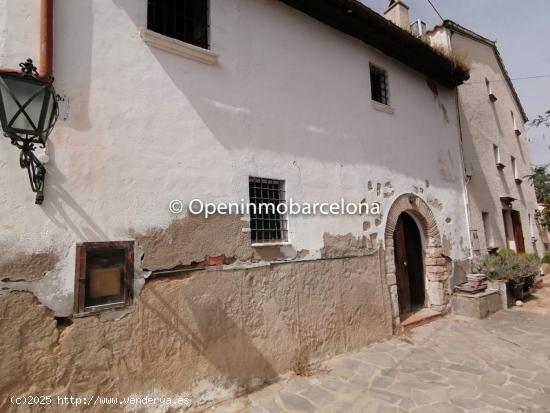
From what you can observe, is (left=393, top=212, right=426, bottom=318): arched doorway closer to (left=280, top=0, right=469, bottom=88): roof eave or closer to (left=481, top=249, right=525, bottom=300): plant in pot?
(left=481, top=249, right=525, bottom=300): plant in pot

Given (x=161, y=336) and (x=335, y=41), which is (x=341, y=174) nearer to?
(x=335, y=41)

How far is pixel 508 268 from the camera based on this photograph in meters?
7.63

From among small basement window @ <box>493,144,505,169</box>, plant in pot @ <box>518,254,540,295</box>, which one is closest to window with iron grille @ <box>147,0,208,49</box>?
plant in pot @ <box>518,254,540,295</box>

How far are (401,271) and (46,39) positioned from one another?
6696 millimetres

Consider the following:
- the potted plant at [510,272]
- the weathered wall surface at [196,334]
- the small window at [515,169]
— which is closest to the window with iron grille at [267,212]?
the weathered wall surface at [196,334]

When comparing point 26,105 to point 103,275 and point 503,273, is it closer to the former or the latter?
point 103,275

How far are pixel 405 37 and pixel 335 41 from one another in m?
1.78

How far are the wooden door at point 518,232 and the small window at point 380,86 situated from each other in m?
7.56

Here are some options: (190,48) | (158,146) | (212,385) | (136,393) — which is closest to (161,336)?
(136,393)

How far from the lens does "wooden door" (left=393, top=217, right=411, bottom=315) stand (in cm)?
664

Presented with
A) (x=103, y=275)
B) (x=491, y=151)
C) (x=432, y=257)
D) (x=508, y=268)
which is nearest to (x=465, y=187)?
(x=508, y=268)

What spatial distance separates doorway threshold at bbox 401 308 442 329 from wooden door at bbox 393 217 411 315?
0.69ft

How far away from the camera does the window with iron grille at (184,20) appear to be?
404 centimetres

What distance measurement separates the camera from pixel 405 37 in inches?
254
